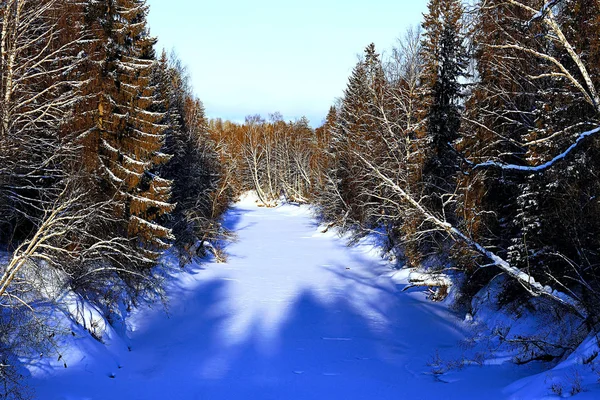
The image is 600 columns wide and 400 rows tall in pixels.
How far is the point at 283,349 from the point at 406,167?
1069 centimetres

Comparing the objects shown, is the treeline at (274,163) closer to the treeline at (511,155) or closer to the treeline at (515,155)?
the treeline at (511,155)

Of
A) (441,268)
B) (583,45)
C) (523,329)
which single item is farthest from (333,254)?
(583,45)

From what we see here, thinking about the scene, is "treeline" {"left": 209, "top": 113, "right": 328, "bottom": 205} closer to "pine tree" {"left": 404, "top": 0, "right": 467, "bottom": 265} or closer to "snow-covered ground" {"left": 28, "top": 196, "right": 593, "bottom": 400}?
"pine tree" {"left": 404, "top": 0, "right": 467, "bottom": 265}

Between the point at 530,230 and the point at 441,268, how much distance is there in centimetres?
426

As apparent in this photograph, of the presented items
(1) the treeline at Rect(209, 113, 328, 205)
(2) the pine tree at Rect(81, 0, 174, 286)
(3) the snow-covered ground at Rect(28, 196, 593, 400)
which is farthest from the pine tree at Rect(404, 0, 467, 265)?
Answer: (1) the treeline at Rect(209, 113, 328, 205)

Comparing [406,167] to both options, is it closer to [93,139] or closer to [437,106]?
[437,106]

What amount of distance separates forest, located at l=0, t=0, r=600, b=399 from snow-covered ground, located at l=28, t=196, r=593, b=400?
0.83 metres

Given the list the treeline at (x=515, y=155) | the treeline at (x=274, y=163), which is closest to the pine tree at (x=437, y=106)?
the treeline at (x=515, y=155)

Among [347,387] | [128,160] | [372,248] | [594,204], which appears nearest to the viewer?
[594,204]

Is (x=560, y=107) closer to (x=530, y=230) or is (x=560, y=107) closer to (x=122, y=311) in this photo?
(x=530, y=230)

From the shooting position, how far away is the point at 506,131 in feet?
39.4

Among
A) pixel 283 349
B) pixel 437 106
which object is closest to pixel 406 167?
pixel 437 106

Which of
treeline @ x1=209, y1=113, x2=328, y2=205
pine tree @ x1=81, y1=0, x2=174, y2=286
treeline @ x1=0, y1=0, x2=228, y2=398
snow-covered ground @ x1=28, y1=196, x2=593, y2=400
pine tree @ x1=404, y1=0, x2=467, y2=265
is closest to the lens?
snow-covered ground @ x1=28, y1=196, x2=593, y2=400

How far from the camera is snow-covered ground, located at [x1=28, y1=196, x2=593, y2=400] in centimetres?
780
